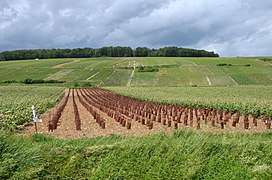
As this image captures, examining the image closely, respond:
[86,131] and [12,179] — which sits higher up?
[12,179]

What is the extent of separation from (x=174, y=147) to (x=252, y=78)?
69.0 metres

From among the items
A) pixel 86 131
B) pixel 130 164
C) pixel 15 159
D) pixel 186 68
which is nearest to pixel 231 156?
pixel 130 164

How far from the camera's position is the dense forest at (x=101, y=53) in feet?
479

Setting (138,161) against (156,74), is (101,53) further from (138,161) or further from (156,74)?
(138,161)

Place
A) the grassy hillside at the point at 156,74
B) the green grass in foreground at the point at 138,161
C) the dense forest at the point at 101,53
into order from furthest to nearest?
1. the dense forest at the point at 101,53
2. the grassy hillside at the point at 156,74
3. the green grass in foreground at the point at 138,161

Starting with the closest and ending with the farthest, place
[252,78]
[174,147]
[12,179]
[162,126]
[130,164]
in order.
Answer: [12,179], [130,164], [174,147], [162,126], [252,78]

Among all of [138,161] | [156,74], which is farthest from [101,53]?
[138,161]

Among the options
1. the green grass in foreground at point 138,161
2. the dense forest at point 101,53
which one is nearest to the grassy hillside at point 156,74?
the dense forest at point 101,53

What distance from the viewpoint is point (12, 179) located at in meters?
6.19

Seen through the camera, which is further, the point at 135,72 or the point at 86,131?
the point at 135,72

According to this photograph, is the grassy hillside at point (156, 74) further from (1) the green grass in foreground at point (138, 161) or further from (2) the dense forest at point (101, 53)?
(1) the green grass in foreground at point (138, 161)

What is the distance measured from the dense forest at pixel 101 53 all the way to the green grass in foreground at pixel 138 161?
467 ft

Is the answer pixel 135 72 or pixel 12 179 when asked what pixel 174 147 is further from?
pixel 135 72

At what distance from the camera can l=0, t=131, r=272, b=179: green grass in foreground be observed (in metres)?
6.69
